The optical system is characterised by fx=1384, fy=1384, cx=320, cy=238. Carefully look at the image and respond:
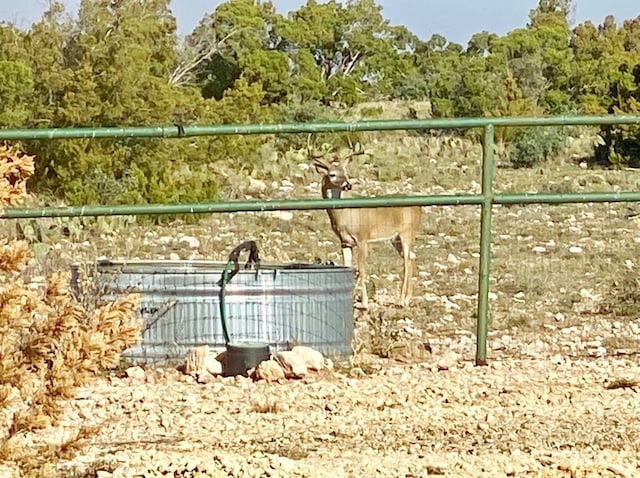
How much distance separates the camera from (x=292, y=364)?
23.3ft

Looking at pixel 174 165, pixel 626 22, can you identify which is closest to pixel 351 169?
pixel 174 165

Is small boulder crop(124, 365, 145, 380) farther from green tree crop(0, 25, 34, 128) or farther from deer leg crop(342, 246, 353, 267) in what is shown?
green tree crop(0, 25, 34, 128)

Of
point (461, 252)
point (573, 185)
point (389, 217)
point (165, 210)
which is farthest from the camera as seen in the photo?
point (573, 185)

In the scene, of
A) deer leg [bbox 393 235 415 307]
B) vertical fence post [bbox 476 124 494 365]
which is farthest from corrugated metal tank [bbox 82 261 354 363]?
deer leg [bbox 393 235 415 307]

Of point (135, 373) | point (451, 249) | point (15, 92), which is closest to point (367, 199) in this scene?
point (135, 373)

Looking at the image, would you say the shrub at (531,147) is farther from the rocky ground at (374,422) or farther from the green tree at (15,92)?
the rocky ground at (374,422)

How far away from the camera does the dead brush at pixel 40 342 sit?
12.0ft

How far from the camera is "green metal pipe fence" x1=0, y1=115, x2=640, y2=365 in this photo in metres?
6.86

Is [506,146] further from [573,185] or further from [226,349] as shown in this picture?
[226,349]

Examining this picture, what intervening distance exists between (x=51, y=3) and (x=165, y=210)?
651 inches

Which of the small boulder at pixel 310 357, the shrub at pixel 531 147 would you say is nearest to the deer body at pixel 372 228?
the small boulder at pixel 310 357

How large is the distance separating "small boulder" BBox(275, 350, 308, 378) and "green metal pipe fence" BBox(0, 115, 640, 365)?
77cm

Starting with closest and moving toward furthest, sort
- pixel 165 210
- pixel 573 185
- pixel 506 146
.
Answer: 1. pixel 165 210
2. pixel 573 185
3. pixel 506 146

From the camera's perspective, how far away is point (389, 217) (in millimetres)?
12789
